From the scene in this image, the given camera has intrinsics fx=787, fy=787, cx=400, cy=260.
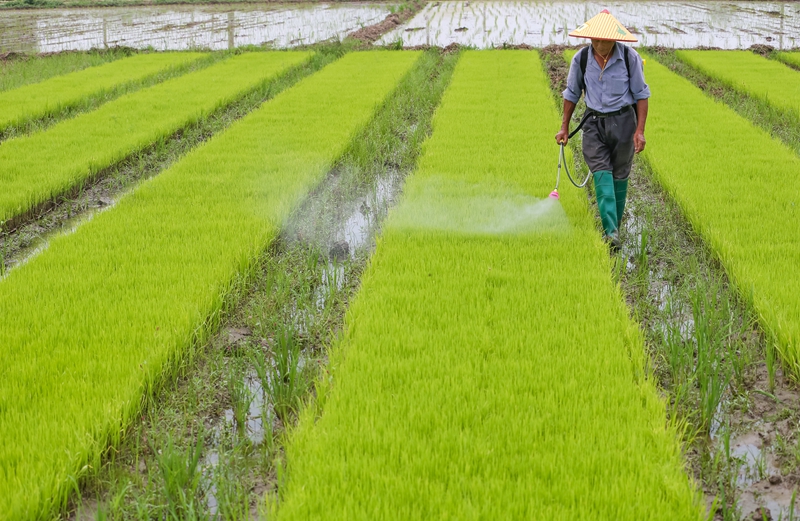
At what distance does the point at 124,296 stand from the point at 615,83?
2.55m

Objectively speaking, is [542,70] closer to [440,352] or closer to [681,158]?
[681,158]

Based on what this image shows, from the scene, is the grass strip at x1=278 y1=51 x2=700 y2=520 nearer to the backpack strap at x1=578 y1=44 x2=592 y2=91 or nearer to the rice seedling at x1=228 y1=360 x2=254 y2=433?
the rice seedling at x1=228 y1=360 x2=254 y2=433

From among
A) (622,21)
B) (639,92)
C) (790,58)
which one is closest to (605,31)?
(639,92)

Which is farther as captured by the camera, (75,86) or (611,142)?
(75,86)

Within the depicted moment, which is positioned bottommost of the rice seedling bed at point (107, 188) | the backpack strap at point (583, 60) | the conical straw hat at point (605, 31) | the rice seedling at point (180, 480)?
the rice seedling at point (180, 480)

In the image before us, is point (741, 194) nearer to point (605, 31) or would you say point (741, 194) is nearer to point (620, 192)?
point (620, 192)

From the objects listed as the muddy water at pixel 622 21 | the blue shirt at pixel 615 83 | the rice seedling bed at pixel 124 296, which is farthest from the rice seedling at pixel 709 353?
the muddy water at pixel 622 21

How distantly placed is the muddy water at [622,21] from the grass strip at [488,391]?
9908 millimetres

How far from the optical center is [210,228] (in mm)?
4195

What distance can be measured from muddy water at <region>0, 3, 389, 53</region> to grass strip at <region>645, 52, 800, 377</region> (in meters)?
8.93

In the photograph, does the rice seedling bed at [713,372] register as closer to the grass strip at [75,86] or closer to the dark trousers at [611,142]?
the dark trousers at [611,142]

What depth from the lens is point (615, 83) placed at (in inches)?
156

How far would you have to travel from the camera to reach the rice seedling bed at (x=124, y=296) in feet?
7.32

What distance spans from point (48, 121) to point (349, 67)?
4.28 m
